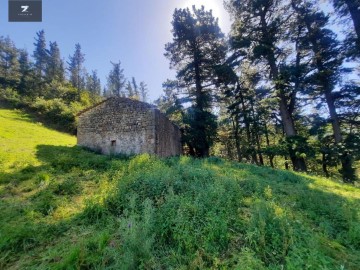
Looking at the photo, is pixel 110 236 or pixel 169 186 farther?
pixel 169 186

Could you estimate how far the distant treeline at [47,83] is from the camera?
35031 millimetres

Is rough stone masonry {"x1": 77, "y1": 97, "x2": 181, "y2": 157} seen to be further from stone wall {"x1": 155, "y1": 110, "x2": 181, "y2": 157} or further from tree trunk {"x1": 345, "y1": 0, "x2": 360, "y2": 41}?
tree trunk {"x1": 345, "y1": 0, "x2": 360, "y2": 41}

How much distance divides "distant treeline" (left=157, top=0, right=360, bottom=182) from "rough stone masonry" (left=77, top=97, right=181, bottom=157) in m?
5.39

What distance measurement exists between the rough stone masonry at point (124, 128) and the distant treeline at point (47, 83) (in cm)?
1749

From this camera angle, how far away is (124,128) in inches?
647

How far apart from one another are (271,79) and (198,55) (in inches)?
300

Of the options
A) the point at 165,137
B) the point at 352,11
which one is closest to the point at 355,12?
the point at 352,11

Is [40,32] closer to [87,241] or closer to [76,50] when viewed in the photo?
[76,50]

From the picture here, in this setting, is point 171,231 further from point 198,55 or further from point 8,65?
point 8,65

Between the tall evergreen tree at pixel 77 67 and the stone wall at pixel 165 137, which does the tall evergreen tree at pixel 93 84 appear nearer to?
the tall evergreen tree at pixel 77 67

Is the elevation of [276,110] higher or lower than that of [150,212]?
higher

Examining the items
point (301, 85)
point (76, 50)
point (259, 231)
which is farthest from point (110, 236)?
point (76, 50)

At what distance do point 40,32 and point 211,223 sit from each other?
6573cm

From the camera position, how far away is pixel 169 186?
5969 millimetres
